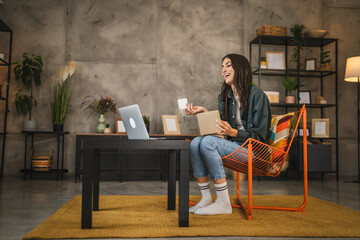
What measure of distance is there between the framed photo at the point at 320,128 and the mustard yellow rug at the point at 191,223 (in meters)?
2.80

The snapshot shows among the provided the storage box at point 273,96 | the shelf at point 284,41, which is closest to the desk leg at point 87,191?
the storage box at point 273,96

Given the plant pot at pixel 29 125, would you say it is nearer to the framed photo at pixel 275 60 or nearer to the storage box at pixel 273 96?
the storage box at pixel 273 96

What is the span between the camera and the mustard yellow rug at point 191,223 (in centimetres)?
181

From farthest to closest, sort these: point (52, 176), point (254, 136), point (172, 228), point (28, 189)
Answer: point (52, 176) < point (28, 189) < point (254, 136) < point (172, 228)

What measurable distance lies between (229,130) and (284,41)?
3942 mm

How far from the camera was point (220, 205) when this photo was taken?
2.27 meters

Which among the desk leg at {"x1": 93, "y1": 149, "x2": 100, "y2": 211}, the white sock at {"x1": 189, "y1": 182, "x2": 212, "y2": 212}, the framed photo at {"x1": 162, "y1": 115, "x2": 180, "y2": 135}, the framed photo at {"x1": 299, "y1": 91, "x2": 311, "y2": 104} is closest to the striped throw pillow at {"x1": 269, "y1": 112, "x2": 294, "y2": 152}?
the white sock at {"x1": 189, "y1": 182, "x2": 212, "y2": 212}

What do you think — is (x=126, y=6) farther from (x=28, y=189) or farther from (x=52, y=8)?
(x=28, y=189)

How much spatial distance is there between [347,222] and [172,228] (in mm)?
1211

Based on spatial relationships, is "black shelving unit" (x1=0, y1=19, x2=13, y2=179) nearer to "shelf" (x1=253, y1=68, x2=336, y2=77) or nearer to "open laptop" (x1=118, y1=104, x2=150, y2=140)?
"open laptop" (x1=118, y1=104, x2=150, y2=140)

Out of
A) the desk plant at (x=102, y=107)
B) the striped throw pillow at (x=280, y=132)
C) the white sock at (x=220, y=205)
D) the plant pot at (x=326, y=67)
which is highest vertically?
the plant pot at (x=326, y=67)

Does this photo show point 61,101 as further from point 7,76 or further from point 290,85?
point 290,85

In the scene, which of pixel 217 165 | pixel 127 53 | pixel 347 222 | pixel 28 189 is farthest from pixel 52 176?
pixel 347 222

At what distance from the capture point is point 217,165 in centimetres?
221
